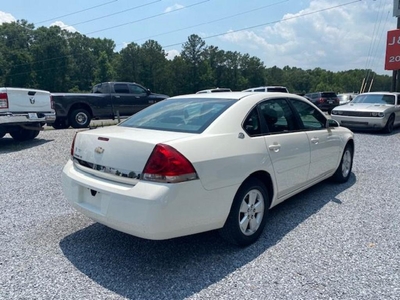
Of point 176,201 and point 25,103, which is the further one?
point 25,103

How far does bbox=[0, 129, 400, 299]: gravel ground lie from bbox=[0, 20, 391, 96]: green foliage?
64.1m

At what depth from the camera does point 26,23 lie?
75688 millimetres

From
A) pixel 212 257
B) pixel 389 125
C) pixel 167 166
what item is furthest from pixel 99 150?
pixel 389 125

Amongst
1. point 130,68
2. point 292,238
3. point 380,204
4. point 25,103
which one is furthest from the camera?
point 130,68

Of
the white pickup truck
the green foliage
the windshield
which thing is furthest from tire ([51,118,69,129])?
the green foliage

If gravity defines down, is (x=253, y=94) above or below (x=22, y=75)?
below

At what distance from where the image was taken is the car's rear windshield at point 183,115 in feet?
10.1

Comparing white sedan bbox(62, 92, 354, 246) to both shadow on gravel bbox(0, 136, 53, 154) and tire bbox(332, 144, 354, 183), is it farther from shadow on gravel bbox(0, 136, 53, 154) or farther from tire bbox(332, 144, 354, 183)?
shadow on gravel bbox(0, 136, 53, 154)

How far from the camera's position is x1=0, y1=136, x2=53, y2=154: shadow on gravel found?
8.30m

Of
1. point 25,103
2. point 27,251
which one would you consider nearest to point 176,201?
point 27,251

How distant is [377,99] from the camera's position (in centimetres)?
1233

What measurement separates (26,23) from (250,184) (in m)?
89.9

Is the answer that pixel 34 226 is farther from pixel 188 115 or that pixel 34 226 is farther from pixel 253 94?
pixel 253 94

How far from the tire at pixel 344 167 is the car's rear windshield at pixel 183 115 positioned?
9.03ft
